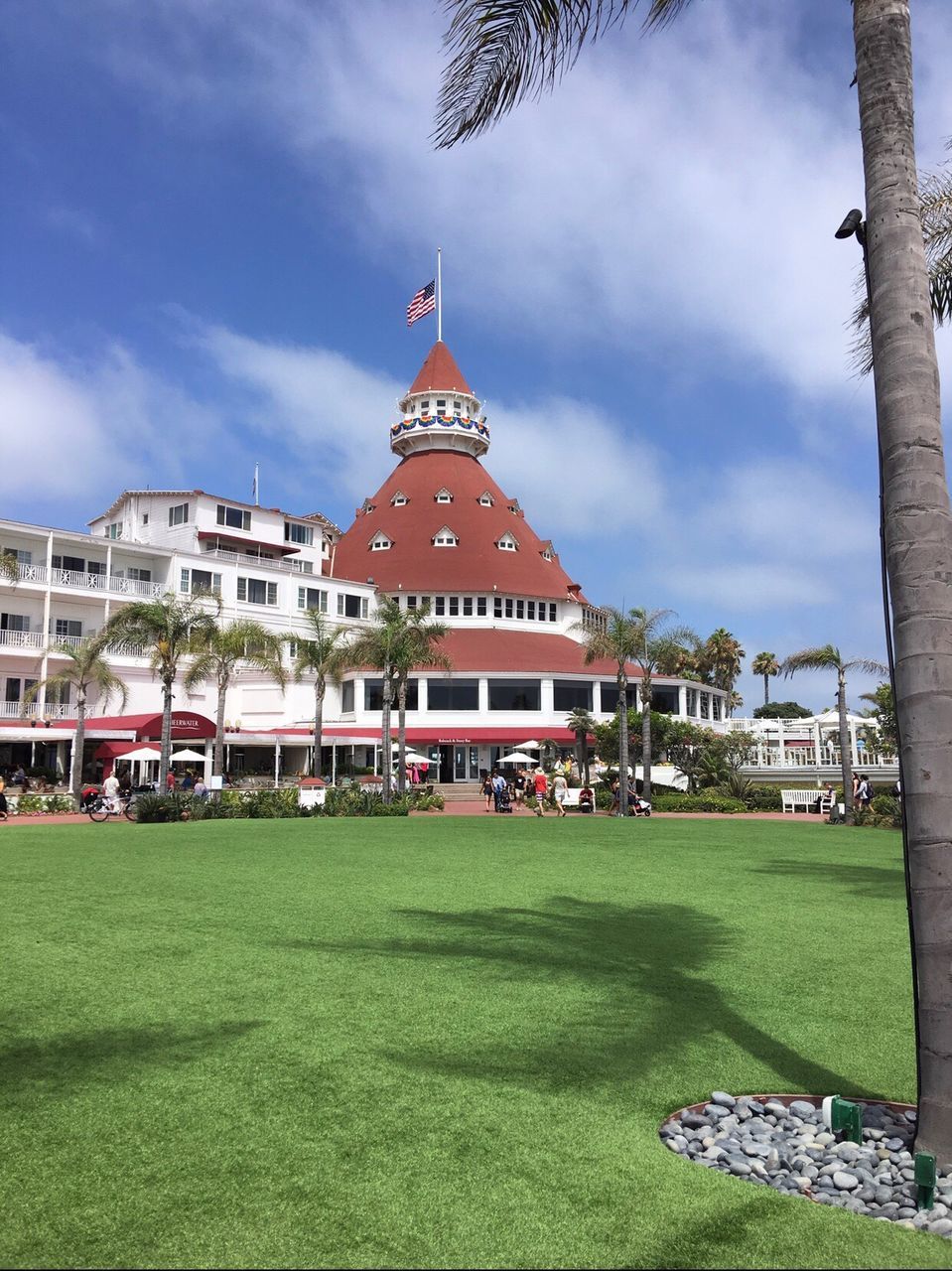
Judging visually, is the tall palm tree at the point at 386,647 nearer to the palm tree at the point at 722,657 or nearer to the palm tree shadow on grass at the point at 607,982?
the palm tree shadow on grass at the point at 607,982

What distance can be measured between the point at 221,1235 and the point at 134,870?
1175cm

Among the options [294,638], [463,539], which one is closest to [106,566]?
[294,638]

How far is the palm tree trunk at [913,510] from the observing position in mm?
4469

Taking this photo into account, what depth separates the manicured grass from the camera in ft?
12.1

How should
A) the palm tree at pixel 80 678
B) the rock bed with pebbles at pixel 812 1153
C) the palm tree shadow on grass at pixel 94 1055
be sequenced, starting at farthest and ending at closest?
the palm tree at pixel 80 678 < the palm tree shadow on grass at pixel 94 1055 < the rock bed with pebbles at pixel 812 1153

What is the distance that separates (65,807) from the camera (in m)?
31.4

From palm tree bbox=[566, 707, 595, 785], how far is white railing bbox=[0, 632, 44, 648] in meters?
25.2

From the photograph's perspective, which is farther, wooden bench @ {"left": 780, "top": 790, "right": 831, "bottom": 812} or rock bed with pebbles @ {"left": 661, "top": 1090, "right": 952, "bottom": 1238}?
wooden bench @ {"left": 780, "top": 790, "right": 831, "bottom": 812}

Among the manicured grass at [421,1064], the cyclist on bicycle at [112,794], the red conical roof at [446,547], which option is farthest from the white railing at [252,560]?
the manicured grass at [421,1064]

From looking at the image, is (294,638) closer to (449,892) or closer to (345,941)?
(449,892)

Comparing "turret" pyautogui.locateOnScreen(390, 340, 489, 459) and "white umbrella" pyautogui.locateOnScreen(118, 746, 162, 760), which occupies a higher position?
"turret" pyautogui.locateOnScreen(390, 340, 489, 459)

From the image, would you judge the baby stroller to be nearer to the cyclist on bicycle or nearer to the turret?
the cyclist on bicycle

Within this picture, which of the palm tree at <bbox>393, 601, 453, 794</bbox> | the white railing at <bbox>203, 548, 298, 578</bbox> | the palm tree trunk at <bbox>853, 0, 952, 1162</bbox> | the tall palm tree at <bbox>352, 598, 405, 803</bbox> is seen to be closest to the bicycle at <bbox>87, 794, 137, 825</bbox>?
the tall palm tree at <bbox>352, 598, 405, 803</bbox>

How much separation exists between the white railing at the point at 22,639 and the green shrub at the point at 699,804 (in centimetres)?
2598
